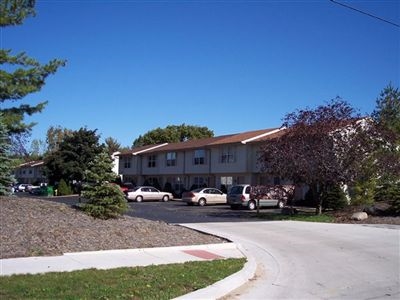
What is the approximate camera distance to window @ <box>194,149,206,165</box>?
52.1 meters

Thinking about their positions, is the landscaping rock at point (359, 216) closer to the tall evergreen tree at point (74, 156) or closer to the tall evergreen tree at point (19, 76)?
the tall evergreen tree at point (19, 76)

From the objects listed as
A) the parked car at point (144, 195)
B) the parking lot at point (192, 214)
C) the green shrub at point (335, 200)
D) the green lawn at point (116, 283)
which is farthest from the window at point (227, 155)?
the green lawn at point (116, 283)

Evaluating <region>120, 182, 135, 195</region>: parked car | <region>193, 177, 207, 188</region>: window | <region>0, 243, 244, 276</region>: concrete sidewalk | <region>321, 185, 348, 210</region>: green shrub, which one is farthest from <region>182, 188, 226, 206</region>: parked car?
<region>0, 243, 244, 276</region>: concrete sidewalk

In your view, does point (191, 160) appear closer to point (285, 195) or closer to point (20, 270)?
point (285, 195)

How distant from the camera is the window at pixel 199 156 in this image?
52.1m

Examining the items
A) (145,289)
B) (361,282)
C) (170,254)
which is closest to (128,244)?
(170,254)

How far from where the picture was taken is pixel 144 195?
1789 inches

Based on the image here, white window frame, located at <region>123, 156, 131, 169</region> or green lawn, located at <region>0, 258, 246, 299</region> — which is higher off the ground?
white window frame, located at <region>123, 156, 131, 169</region>

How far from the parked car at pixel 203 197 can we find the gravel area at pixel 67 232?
77.3ft

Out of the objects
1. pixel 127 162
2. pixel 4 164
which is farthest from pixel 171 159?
pixel 4 164

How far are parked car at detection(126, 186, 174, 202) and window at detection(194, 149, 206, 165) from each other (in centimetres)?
642

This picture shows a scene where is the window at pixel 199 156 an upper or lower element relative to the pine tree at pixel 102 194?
upper

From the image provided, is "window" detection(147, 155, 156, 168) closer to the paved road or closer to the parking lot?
the parking lot

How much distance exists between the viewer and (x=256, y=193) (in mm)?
26688
